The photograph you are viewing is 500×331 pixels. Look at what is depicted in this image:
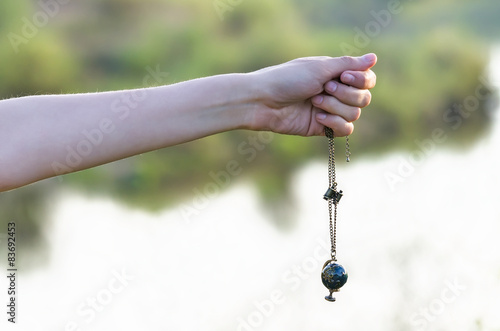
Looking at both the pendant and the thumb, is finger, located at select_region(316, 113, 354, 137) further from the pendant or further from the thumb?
the pendant

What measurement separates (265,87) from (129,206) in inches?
30.2

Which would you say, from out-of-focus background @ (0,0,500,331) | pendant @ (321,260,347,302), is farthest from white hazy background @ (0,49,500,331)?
pendant @ (321,260,347,302)

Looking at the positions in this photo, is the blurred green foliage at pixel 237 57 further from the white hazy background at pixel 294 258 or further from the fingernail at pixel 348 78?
the fingernail at pixel 348 78

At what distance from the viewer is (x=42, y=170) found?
0.91 meters

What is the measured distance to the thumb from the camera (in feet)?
3.22

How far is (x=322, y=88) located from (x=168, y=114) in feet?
0.82

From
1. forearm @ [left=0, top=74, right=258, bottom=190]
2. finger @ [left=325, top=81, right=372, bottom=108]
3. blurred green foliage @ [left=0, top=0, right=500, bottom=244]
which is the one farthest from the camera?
blurred green foliage @ [left=0, top=0, right=500, bottom=244]

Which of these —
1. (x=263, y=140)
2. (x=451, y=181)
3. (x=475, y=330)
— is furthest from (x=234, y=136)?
(x=475, y=330)

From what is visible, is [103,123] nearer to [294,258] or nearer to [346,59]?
[346,59]

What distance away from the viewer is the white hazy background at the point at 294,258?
1.65 metres

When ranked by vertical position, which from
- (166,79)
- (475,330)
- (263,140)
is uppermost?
(166,79)

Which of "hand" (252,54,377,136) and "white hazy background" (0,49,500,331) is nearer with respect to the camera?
"hand" (252,54,377,136)

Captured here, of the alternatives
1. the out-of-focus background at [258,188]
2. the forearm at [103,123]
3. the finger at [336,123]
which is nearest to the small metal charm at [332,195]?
the finger at [336,123]

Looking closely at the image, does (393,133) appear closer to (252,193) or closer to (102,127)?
(252,193)
